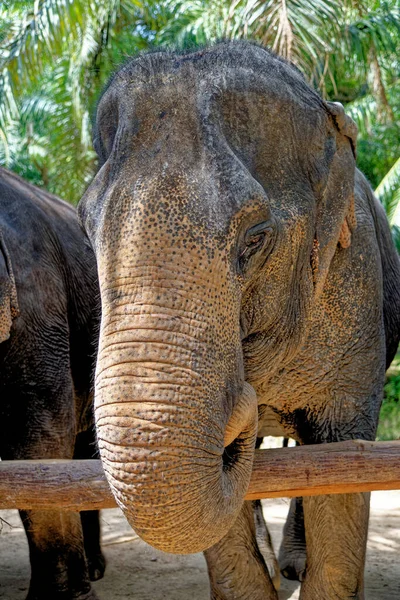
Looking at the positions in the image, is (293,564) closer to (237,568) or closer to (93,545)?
(93,545)

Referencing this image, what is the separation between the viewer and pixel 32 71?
10.5 metres

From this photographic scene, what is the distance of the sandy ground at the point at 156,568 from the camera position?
5.15 metres

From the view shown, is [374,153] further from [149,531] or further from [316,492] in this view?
[149,531]

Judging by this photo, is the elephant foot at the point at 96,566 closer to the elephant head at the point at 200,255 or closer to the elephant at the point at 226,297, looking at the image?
the elephant at the point at 226,297

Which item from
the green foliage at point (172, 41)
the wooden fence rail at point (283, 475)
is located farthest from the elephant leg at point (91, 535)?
the green foliage at point (172, 41)

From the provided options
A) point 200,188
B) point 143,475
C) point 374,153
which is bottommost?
point 374,153

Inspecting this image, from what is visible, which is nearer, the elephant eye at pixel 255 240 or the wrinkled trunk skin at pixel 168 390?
the wrinkled trunk skin at pixel 168 390

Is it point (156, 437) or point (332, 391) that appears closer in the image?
point (156, 437)

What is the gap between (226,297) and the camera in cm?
258

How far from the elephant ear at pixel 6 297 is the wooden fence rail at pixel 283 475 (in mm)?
1016

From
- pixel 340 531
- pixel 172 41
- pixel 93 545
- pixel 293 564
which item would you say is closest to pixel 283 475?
pixel 340 531

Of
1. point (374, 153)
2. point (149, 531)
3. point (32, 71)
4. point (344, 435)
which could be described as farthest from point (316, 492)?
point (374, 153)

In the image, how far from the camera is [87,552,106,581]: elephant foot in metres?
5.62

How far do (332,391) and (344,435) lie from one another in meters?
0.18
